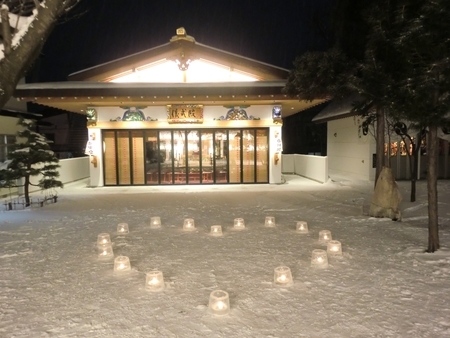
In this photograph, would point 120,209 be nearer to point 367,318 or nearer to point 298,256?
point 298,256

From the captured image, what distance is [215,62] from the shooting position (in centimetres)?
1457

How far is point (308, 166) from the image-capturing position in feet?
55.4

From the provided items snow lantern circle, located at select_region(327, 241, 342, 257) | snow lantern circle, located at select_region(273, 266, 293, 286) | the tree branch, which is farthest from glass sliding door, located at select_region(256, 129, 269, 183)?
the tree branch

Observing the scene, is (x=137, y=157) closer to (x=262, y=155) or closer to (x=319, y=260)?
(x=262, y=155)

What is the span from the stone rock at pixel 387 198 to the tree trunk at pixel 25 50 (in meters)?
7.08

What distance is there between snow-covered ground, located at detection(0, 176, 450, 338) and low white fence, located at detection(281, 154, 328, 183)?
5.64m

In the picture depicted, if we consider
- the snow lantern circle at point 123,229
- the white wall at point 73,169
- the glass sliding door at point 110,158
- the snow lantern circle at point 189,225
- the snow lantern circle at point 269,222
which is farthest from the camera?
the white wall at point 73,169

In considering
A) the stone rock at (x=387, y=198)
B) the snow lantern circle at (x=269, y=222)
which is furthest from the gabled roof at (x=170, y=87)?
the snow lantern circle at (x=269, y=222)

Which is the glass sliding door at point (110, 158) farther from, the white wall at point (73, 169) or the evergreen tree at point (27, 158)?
the evergreen tree at point (27, 158)

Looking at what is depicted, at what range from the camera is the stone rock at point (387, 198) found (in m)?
8.02

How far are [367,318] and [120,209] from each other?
7477 mm

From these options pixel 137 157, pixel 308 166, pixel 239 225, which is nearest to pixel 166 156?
pixel 137 157

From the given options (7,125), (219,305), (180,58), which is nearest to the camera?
(219,305)

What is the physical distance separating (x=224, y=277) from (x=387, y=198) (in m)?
4.90
